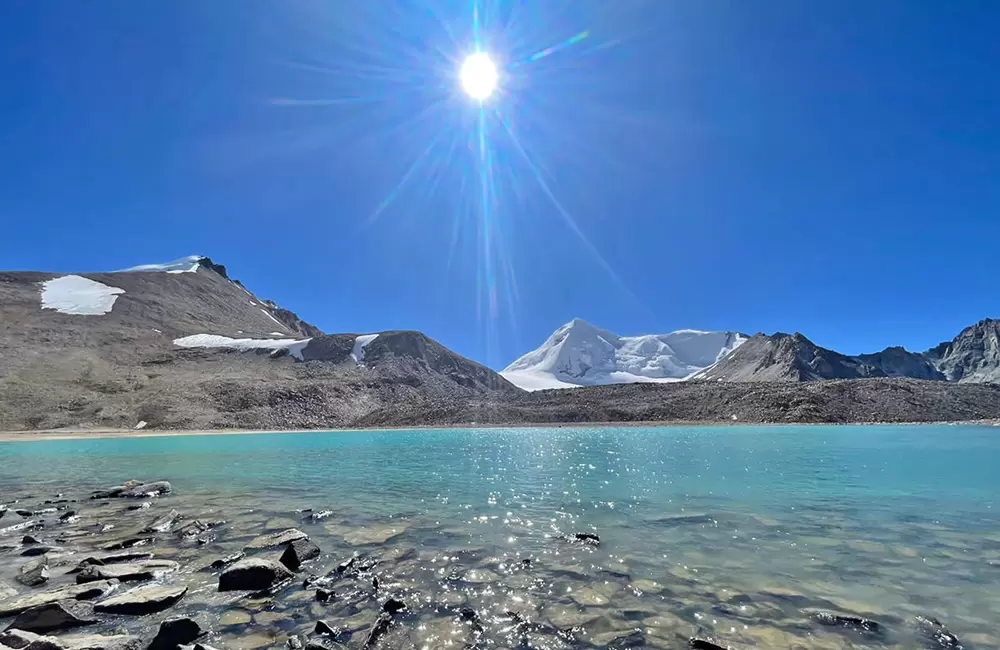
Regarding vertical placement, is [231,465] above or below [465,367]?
below

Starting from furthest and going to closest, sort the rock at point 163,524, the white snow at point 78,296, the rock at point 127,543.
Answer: the white snow at point 78,296
the rock at point 163,524
the rock at point 127,543

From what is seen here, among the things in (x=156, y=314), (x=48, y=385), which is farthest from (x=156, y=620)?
(x=156, y=314)

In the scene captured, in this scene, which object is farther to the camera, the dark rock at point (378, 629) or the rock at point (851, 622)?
the rock at point (851, 622)

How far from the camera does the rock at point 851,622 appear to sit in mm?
7488

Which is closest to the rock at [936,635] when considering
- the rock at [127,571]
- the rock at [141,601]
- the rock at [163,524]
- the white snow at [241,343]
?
the rock at [141,601]

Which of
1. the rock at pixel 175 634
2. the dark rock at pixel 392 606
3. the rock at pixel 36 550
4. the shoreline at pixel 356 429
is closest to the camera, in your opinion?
the rock at pixel 175 634

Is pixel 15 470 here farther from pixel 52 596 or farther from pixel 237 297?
pixel 237 297

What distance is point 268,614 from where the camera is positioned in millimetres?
8219

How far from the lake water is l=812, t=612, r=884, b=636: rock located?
143mm

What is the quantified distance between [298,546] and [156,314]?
528ft

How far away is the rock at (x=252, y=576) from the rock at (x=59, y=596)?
6.86 ft

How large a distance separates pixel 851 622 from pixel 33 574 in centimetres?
1548

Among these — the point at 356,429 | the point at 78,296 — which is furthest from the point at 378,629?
the point at 78,296

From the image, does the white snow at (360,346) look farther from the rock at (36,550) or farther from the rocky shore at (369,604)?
the rocky shore at (369,604)
